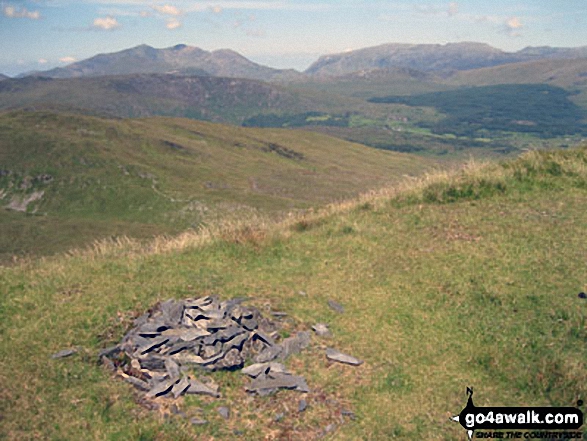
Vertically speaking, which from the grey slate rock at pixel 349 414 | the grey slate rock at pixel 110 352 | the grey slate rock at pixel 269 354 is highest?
the grey slate rock at pixel 110 352

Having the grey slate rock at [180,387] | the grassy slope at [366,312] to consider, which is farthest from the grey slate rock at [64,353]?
the grey slate rock at [180,387]

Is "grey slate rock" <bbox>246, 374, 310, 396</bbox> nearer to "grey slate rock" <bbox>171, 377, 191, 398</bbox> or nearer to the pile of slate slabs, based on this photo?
the pile of slate slabs

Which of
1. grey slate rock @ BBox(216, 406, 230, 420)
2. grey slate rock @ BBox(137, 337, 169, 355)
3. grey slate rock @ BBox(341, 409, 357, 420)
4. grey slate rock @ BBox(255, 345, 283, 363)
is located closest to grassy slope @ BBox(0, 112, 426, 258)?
grey slate rock @ BBox(137, 337, 169, 355)

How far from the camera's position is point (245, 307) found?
32.9 ft

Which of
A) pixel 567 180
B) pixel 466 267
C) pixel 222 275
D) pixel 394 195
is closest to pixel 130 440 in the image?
pixel 222 275

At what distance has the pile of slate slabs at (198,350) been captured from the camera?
8.22 metres

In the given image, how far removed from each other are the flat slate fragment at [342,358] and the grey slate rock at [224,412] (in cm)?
217

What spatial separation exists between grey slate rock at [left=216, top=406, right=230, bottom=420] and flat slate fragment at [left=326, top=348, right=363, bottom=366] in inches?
85.4

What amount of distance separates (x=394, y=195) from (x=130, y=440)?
12811 millimetres

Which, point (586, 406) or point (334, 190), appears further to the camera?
point (334, 190)

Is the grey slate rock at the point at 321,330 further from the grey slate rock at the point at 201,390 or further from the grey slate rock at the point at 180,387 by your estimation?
the grey slate rock at the point at 180,387

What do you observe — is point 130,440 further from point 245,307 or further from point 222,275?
point 222,275

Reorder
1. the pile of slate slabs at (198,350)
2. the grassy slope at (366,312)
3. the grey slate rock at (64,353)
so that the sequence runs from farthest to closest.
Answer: the grey slate rock at (64,353) < the pile of slate slabs at (198,350) < the grassy slope at (366,312)

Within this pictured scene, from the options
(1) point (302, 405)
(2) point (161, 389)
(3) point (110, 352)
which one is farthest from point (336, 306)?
(3) point (110, 352)
